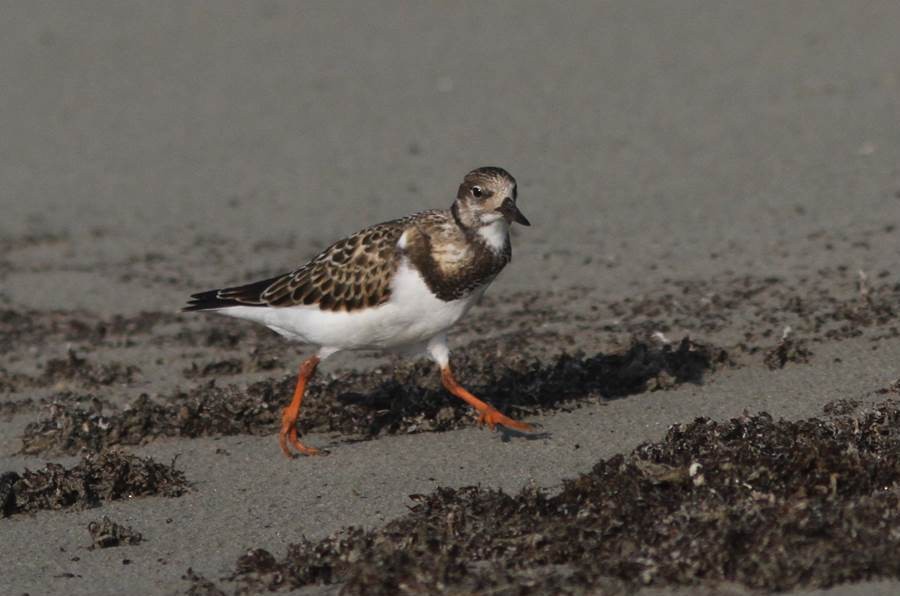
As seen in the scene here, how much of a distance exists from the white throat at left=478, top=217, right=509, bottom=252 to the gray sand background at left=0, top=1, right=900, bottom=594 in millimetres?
898

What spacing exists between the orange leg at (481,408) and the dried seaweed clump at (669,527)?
1.06 metres

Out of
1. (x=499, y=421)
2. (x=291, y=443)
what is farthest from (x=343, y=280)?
(x=499, y=421)

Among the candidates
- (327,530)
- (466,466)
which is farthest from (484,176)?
(327,530)

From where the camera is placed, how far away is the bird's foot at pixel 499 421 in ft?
23.2

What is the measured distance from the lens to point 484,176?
6953 mm

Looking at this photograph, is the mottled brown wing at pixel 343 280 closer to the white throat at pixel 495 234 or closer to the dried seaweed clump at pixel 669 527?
the white throat at pixel 495 234

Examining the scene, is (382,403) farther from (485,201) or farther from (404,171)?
(404,171)

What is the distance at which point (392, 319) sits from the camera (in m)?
6.95

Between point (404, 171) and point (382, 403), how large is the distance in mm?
5451

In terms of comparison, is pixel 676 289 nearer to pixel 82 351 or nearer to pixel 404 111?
pixel 82 351

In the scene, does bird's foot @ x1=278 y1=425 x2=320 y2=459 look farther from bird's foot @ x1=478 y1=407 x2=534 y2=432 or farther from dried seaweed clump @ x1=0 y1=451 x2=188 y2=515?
bird's foot @ x1=478 y1=407 x2=534 y2=432

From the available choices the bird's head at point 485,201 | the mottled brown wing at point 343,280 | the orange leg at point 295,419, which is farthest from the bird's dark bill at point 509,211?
the orange leg at point 295,419

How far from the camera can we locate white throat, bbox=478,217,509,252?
6938mm

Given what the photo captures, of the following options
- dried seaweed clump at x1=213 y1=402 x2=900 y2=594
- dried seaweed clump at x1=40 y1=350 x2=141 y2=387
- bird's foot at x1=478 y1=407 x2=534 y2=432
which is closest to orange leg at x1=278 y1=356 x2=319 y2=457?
bird's foot at x1=478 y1=407 x2=534 y2=432
